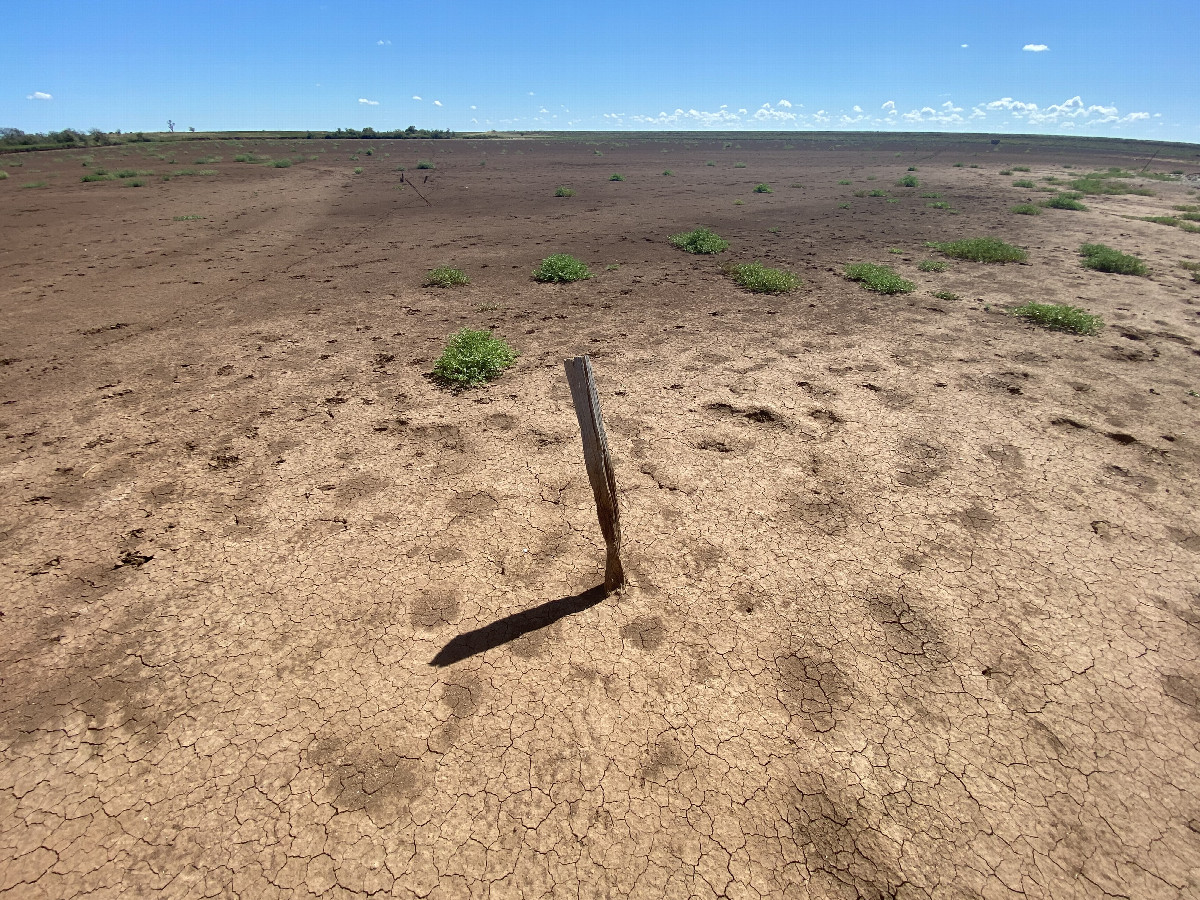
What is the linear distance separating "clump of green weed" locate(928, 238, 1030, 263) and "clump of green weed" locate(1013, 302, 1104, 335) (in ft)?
12.5

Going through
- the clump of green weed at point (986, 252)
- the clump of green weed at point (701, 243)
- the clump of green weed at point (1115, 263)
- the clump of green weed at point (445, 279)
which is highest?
the clump of green weed at point (701, 243)

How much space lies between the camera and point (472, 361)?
282 inches

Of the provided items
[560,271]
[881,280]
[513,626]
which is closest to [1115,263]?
[881,280]

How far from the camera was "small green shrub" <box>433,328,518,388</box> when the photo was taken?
23.0 ft

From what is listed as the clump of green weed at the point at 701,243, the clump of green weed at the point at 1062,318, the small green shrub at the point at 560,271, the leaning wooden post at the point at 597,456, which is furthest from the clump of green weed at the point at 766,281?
the leaning wooden post at the point at 597,456

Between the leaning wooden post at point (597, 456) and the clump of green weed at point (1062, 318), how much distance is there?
913 centimetres

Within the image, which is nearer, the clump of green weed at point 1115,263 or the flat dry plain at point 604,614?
the flat dry plain at point 604,614

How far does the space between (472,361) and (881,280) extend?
8.45 meters

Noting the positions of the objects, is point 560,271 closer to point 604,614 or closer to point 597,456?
point 597,456

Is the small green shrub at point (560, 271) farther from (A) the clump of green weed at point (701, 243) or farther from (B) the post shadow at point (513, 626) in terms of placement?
(B) the post shadow at point (513, 626)

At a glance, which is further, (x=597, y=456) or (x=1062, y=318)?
(x=1062, y=318)

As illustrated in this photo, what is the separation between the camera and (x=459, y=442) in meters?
5.79

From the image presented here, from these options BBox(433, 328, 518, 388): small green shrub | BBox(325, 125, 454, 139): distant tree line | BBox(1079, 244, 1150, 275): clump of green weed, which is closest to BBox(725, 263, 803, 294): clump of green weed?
BBox(433, 328, 518, 388): small green shrub

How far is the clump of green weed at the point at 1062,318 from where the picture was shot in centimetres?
838
